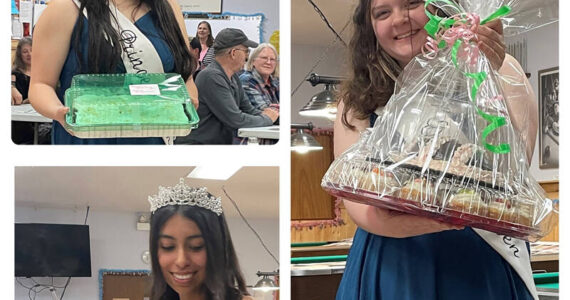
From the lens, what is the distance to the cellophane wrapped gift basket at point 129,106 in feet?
3.19

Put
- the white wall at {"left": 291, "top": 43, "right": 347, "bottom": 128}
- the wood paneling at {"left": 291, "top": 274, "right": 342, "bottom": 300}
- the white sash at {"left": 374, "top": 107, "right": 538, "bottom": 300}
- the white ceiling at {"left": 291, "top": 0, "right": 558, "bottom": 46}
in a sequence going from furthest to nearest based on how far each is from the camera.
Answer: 1. the wood paneling at {"left": 291, "top": 274, "right": 342, "bottom": 300}
2. the white wall at {"left": 291, "top": 43, "right": 347, "bottom": 128}
3. the white ceiling at {"left": 291, "top": 0, "right": 558, "bottom": 46}
4. the white sash at {"left": 374, "top": 107, "right": 538, "bottom": 300}

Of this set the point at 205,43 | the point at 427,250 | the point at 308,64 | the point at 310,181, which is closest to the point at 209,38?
the point at 205,43

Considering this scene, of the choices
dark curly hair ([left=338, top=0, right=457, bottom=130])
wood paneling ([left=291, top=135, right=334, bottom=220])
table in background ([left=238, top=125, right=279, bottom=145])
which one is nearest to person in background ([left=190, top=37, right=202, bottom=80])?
table in background ([left=238, top=125, right=279, bottom=145])

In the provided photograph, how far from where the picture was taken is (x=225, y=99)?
104cm

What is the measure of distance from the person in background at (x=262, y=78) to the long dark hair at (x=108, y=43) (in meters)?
0.09

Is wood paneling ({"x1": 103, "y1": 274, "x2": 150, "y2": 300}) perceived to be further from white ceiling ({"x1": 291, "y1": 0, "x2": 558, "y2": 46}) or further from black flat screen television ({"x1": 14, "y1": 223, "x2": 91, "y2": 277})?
white ceiling ({"x1": 291, "y1": 0, "x2": 558, "y2": 46})

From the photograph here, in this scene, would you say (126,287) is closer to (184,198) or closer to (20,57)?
(184,198)

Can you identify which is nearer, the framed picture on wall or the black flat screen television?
the black flat screen television

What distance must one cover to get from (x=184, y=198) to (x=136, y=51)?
0.82ft

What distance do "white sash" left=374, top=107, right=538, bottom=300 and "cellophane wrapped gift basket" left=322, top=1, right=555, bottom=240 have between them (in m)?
0.08

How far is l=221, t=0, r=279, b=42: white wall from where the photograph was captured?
39.9 inches

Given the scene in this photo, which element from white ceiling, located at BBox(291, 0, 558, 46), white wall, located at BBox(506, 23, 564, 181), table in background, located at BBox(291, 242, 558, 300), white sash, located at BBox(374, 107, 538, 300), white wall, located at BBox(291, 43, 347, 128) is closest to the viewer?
white sash, located at BBox(374, 107, 538, 300)

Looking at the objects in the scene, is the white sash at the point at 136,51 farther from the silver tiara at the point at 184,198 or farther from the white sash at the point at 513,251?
the white sash at the point at 513,251

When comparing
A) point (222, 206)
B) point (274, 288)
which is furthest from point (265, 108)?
point (274, 288)
